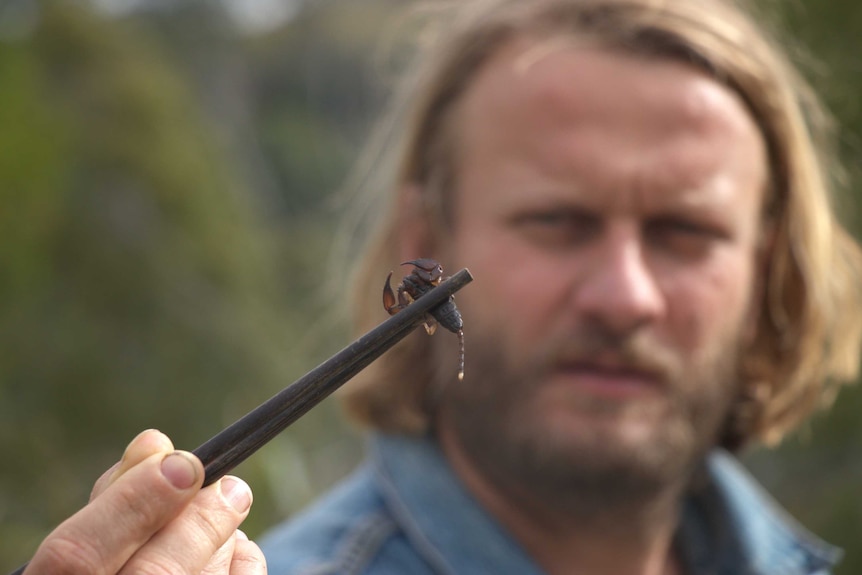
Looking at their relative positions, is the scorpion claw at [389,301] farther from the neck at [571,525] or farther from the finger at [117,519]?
the neck at [571,525]

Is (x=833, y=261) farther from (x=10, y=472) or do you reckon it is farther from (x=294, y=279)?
(x=294, y=279)

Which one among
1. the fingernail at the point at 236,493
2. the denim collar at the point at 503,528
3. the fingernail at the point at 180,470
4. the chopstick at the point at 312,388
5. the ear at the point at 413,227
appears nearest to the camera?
the chopstick at the point at 312,388

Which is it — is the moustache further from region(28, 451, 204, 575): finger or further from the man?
region(28, 451, 204, 575): finger

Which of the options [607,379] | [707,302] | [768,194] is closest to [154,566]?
[607,379]

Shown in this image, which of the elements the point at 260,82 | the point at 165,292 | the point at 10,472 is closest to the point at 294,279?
the point at 165,292

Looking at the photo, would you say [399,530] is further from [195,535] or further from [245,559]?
[195,535]

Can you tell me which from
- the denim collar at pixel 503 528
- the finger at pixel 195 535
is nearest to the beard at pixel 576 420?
the denim collar at pixel 503 528
